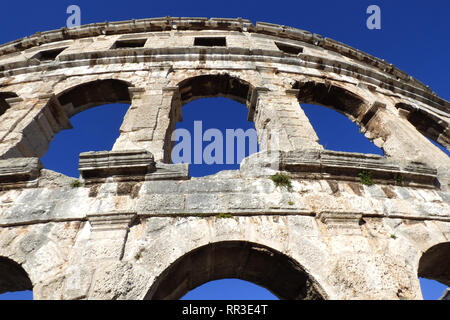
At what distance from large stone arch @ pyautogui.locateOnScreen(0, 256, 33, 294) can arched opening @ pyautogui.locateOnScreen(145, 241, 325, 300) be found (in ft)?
5.36

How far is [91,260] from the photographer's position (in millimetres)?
2807

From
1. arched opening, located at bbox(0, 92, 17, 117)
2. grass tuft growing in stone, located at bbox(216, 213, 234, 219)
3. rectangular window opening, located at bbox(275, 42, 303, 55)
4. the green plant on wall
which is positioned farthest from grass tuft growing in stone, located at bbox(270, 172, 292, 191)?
rectangular window opening, located at bbox(275, 42, 303, 55)

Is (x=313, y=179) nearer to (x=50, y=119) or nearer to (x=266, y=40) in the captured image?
(x=50, y=119)

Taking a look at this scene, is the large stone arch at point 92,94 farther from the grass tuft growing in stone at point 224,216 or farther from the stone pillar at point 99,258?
the grass tuft growing in stone at point 224,216

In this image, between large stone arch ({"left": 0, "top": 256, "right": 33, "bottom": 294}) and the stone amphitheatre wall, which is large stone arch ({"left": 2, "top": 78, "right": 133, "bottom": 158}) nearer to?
the stone amphitheatre wall

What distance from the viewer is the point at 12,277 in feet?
10.7

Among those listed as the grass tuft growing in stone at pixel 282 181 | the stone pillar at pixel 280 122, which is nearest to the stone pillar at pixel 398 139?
the stone pillar at pixel 280 122

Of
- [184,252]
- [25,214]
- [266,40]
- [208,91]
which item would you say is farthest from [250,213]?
[266,40]

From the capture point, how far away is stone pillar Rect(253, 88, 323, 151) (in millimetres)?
4727

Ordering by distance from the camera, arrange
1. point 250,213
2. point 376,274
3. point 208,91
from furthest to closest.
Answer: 1. point 208,91
2. point 250,213
3. point 376,274

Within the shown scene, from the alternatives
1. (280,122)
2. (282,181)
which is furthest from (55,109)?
(282,181)

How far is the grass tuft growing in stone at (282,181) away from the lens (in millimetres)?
3636

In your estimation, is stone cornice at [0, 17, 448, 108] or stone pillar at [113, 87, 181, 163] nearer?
stone pillar at [113, 87, 181, 163]
